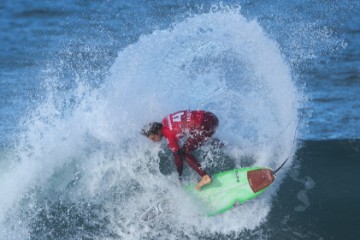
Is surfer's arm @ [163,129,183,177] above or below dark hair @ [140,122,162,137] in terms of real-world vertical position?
below

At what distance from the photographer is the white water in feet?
31.9

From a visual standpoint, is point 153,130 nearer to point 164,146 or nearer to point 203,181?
point 203,181

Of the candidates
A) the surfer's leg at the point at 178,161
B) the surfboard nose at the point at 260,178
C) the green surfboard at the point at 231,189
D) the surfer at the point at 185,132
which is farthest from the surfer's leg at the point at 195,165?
the surfboard nose at the point at 260,178

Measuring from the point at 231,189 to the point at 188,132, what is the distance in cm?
129

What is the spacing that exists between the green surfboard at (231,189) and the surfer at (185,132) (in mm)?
283

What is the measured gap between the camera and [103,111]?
34.9 feet

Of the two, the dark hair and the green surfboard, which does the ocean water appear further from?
the dark hair

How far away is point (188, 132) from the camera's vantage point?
31.5 ft

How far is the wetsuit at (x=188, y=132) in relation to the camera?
30.8ft

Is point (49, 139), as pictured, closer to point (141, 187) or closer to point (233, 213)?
point (141, 187)

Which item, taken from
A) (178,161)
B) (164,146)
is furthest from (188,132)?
(164,146)

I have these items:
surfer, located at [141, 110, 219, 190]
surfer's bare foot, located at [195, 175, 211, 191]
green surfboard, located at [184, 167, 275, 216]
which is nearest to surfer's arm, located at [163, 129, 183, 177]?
surfer, located at [141, 110, 219, 190]

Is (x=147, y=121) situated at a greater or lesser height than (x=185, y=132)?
lesser

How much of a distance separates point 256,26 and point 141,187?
4344 millimetres
